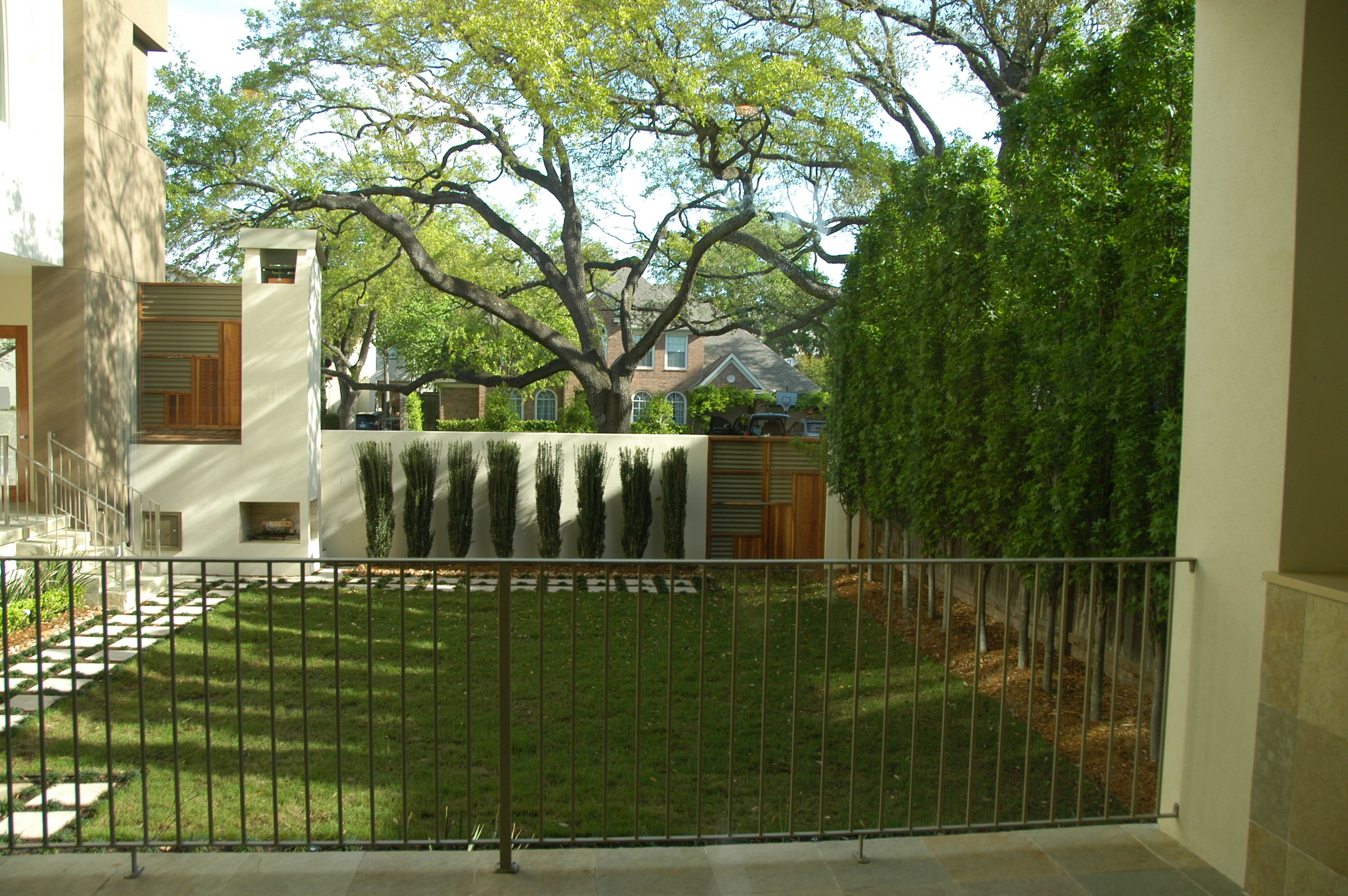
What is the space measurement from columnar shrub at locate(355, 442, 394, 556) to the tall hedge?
586 cm

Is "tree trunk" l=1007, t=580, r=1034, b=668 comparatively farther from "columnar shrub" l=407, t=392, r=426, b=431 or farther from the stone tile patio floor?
"columnar shrub" l=407, t=392, r=426, b=431

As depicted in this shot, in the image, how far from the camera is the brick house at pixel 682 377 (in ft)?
95.6

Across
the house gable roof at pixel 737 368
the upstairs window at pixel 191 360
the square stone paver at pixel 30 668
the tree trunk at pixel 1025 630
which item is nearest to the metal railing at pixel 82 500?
the upstairs window at pixel 191 360

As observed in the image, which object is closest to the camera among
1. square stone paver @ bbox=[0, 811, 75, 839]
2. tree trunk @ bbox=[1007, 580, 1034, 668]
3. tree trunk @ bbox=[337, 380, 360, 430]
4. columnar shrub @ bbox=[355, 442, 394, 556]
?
square stone paver @ bbox=[0, 811, 75, 839]

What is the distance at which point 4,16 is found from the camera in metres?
8.30

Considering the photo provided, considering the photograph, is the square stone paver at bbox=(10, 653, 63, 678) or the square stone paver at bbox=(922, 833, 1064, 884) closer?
the square stone paver at bbox=(922, 833, 1064, 884)

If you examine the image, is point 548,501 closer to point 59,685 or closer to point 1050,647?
point 59,685

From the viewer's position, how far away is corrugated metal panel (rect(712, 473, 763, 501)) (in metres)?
11.8

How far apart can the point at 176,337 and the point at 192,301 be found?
0.45 metres

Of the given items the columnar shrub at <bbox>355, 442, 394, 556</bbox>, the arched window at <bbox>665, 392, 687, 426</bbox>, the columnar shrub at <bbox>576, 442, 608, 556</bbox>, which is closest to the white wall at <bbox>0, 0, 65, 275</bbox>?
the columnar shrub at <bbox>355, 442, 394, 556</bbox>

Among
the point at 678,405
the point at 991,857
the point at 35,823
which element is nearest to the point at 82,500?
the point at 35,823

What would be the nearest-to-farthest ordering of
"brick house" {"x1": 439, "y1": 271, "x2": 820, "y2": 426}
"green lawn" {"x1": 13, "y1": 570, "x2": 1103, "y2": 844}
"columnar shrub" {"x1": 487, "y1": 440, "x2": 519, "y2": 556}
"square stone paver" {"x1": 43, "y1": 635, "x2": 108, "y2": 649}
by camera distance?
1. "green lawn" {"x1": 13, "y1": 570, "x2": 1103, "y2": 844}
2. "square stone paver" {"x1": 43, "y1": 635, "x2": 108, "y2": 649}
3. "columnar shrub" {"x1": 487, "y1": 440, "x2": 519, "y2": 556}
4. "brick house" {"x1": 439, "y1": 271, "x2": 820, "y2": 426}

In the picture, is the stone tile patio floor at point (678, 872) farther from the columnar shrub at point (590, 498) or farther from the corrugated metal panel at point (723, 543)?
the corrugated metal panel at point (723, 543)

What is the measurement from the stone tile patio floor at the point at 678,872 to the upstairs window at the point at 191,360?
27.4 feet
